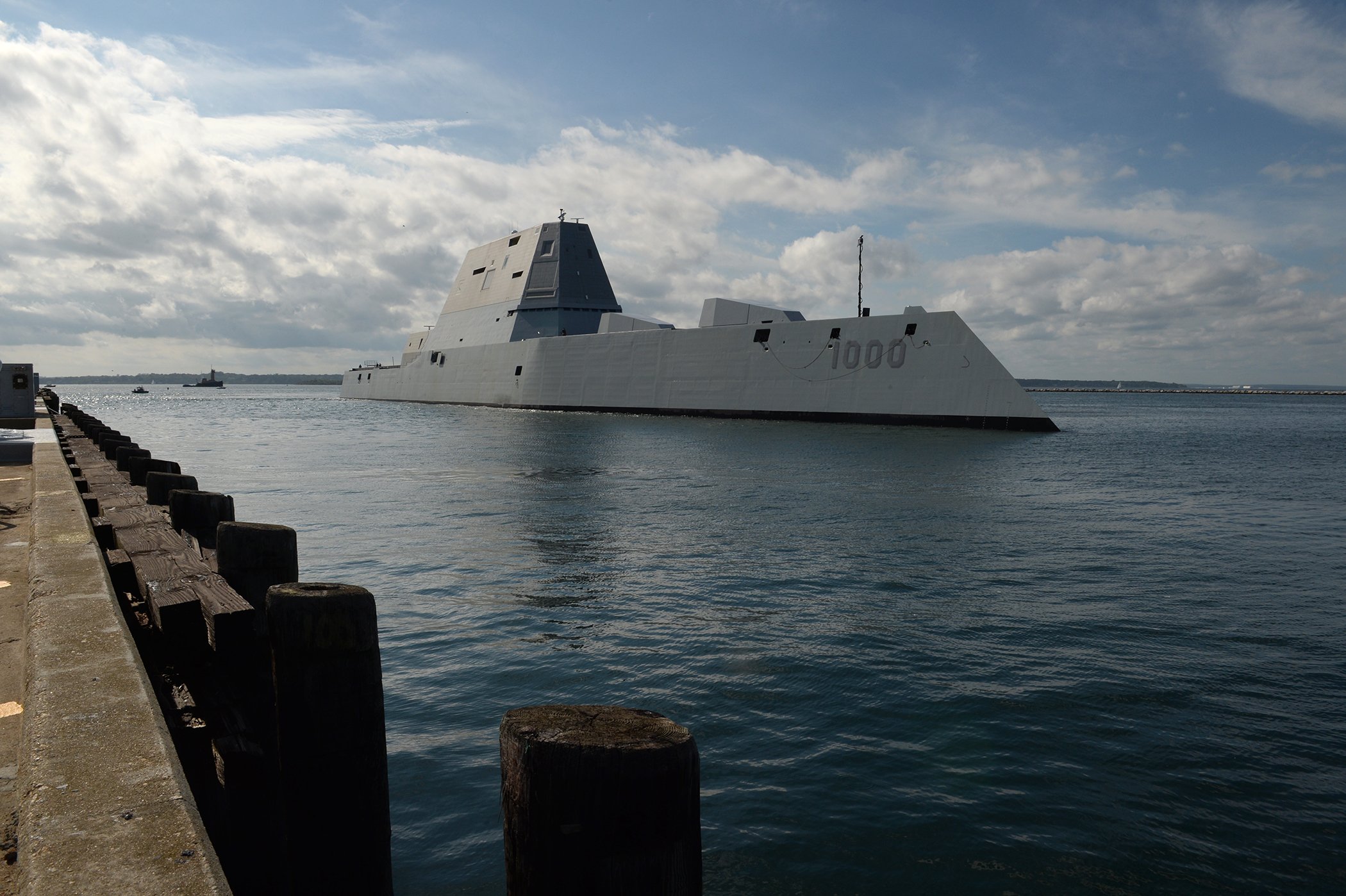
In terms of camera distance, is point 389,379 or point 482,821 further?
point 389,379

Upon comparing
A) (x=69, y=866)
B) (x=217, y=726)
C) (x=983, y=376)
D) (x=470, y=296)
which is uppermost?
(x=470, y=296)

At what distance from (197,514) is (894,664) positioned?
4622 mm

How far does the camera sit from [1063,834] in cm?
377

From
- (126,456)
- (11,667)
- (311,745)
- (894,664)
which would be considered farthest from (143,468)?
(894,664)

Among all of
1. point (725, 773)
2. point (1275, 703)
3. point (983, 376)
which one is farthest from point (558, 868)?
point (983, 376)

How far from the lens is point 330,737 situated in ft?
8.77

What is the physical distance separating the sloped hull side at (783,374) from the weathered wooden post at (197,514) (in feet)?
86.6

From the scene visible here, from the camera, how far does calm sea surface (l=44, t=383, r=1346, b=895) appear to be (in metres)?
3.70

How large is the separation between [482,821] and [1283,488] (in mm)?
19471

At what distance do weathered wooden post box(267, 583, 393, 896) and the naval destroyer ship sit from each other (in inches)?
1083

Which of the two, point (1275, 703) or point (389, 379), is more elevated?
point (389, 379)

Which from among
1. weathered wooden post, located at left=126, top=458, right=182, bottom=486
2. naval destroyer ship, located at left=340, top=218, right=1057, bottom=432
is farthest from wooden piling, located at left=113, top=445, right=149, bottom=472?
naval destroyer ship, located at left=340, top=218, right=1057, bottom=432

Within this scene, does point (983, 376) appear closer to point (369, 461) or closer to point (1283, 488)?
point (1283, 488)

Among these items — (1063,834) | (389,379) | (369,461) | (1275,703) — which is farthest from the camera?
(389,379)
